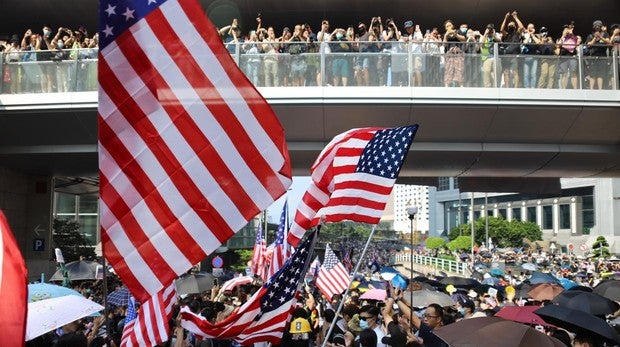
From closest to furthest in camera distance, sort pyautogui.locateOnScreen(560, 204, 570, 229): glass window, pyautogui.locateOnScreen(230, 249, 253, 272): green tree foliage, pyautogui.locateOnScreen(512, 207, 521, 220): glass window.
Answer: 1. pyautogui.locateOnScreen(230, 249, 253, 272): green tree foliage
2. pyautogui.locateOnScreen(560, 204, 570, 229): glass window
3. pyautogui.locateOnScreen(512, 207, 521, 220): glass window

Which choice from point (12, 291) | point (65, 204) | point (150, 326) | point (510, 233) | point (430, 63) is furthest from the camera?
point (510, 233)

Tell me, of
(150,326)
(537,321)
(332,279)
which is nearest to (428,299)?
(332,279)

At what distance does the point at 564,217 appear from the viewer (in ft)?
343

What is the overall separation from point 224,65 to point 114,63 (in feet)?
2.60

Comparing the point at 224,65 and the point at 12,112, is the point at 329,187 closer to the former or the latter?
the point at 224,65

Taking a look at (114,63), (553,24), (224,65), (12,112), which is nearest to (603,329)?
(224,65)

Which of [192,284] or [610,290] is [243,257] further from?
[610,290]

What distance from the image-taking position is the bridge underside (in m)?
19.1

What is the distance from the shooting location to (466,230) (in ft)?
328

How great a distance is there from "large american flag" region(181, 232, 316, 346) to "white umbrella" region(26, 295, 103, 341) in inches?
50.9

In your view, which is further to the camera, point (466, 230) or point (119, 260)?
point (466, 230)

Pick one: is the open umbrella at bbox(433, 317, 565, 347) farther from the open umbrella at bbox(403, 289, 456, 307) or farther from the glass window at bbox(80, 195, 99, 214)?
the glass window at bbox(80, 195, 99, 214)

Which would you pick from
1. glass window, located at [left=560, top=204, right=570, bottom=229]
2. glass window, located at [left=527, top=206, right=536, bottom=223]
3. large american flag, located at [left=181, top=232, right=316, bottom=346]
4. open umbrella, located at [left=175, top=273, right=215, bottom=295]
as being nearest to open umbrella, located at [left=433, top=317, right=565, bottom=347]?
large american flag, located at [left=181, top=232, right=316, bottom=346]

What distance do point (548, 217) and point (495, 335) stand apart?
111766mm
